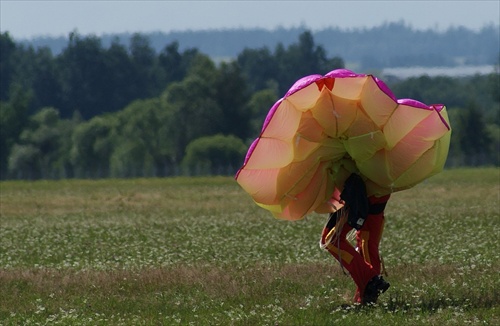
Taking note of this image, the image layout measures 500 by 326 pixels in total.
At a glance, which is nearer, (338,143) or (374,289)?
(374,289)

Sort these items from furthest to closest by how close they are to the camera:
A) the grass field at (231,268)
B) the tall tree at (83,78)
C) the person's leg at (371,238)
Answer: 1. the tall tree at (83,78)
2. the person's leg at (371,238)
3. the grass field at (231,268)

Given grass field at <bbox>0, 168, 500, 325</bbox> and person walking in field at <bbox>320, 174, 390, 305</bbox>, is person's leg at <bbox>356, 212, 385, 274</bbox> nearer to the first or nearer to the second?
person walking in field at <bbox>320, 174, 390, 305</bbox>

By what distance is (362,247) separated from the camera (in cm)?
1466

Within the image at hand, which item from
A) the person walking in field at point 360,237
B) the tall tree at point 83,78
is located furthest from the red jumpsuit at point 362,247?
the tall tree at point 83,78

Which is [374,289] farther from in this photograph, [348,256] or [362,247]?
[362,247]

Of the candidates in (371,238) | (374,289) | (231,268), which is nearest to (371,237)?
(371,238)

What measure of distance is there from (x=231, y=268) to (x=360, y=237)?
4.54 metres

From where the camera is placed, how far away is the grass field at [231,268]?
538 inches

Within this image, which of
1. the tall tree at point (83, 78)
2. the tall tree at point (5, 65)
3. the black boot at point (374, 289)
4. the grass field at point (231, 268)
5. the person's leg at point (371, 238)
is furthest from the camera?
the tall tree at point (83, 78)

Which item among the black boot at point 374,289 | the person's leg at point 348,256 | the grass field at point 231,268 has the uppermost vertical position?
the person's leg at point 348,256

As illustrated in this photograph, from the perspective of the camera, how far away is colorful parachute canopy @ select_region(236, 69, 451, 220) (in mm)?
14055

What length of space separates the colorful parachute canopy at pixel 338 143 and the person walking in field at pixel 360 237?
197 millimetres

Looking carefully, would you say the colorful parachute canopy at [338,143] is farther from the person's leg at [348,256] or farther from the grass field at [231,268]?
the grass field at [231,268]

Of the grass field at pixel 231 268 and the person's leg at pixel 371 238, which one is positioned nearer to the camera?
the grass field at pixel 231 268
